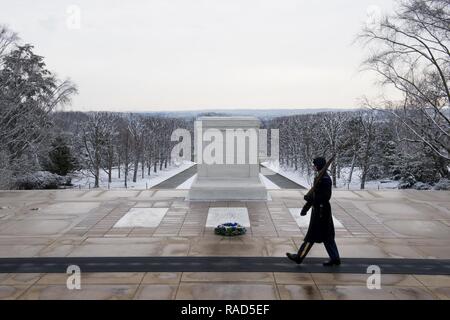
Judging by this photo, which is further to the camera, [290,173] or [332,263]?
[290,173]

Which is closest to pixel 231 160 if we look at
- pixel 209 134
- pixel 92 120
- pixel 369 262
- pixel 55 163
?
pixel 209 134

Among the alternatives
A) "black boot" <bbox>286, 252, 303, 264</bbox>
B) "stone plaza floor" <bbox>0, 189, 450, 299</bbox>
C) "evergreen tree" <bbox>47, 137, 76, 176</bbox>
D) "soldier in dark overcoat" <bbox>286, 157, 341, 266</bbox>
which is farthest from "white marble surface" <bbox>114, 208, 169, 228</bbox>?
"evergreen tree" <bbox>47, 137, 76, 176</bbox>

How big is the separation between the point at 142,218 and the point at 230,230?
240 cm

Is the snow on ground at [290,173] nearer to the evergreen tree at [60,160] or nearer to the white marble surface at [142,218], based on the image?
the evergreen tree at [60,160]

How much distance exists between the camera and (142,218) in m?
9.33

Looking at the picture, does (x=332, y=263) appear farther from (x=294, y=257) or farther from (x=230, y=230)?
(x=230, y=230)

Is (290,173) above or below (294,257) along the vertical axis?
below

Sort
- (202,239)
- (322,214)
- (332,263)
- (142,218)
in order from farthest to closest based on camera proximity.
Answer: (142,218), (202,239), (332,263), (322,214)

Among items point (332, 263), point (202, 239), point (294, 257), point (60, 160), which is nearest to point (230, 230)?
point (202, 239)

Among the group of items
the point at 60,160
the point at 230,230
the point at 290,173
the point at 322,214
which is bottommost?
the point at 290,173

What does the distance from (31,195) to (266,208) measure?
23.4 ft

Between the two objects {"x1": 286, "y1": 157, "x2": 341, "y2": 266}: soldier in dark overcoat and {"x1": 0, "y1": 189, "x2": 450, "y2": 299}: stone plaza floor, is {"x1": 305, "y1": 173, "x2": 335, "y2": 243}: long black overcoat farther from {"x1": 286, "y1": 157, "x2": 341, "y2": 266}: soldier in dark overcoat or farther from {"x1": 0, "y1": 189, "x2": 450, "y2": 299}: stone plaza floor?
{"x1": 0, "y1": 189, "x2": 450, "y2": 299}: stone plaza floor

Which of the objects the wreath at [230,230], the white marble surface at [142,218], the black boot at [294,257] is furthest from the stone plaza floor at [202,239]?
the black boot at [294,257]

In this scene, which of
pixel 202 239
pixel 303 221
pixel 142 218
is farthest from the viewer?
pixel 142 218
